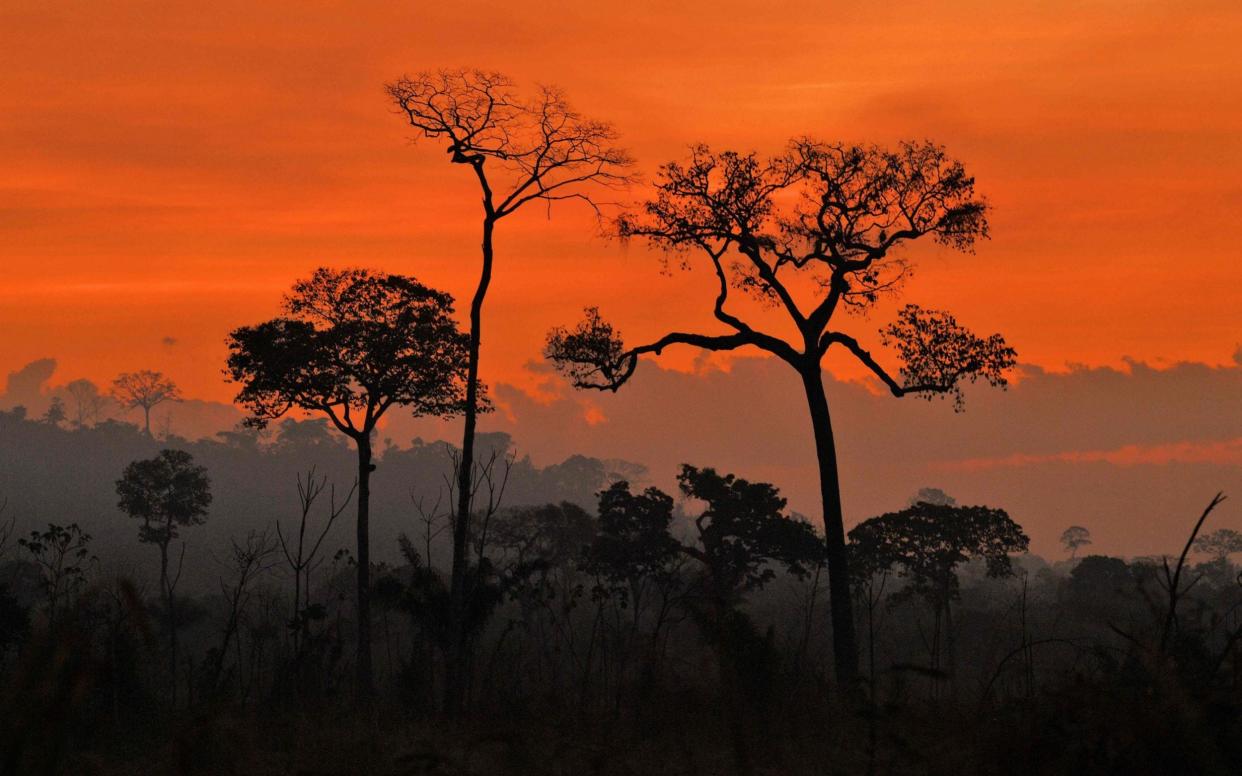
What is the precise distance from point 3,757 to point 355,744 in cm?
587

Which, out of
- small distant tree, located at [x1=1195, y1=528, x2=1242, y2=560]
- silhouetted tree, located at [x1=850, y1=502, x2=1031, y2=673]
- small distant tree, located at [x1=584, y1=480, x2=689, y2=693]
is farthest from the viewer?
small distant tree, located at [x1=1195, y1=528, x2=1242, y2=560]

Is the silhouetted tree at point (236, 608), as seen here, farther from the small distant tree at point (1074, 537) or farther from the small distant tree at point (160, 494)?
the small distant tree at point (1074, 537)

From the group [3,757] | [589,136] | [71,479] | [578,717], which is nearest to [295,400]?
[589,136]

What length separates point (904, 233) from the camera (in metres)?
25.2

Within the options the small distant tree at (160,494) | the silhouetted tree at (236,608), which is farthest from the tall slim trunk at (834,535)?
the small distant tree at (160,494)

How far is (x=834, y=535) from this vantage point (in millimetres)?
24047

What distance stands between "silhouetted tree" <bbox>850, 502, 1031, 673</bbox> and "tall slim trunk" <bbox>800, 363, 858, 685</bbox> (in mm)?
31611

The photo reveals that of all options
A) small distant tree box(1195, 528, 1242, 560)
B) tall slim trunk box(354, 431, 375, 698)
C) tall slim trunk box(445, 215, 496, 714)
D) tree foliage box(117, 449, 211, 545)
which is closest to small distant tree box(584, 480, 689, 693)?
tall slim trunk box(354, 431, 375, 698)

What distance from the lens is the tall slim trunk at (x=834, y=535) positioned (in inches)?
899

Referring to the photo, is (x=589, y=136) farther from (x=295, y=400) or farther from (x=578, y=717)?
(x=578, y=717)

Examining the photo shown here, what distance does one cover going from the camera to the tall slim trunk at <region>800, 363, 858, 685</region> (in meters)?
22.8

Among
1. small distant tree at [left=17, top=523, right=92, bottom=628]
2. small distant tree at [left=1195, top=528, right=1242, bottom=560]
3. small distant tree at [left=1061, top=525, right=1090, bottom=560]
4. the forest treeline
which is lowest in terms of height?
the forest treeline

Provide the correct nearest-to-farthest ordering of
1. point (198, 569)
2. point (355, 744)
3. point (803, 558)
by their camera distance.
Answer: point (355, 744)
point (803, 558)
point (198, 569)

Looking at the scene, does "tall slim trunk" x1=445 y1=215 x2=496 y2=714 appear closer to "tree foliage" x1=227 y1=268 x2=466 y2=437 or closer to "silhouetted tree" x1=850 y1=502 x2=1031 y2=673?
"tree foliage" x1=227 y1=268 x2=466 y2=437
